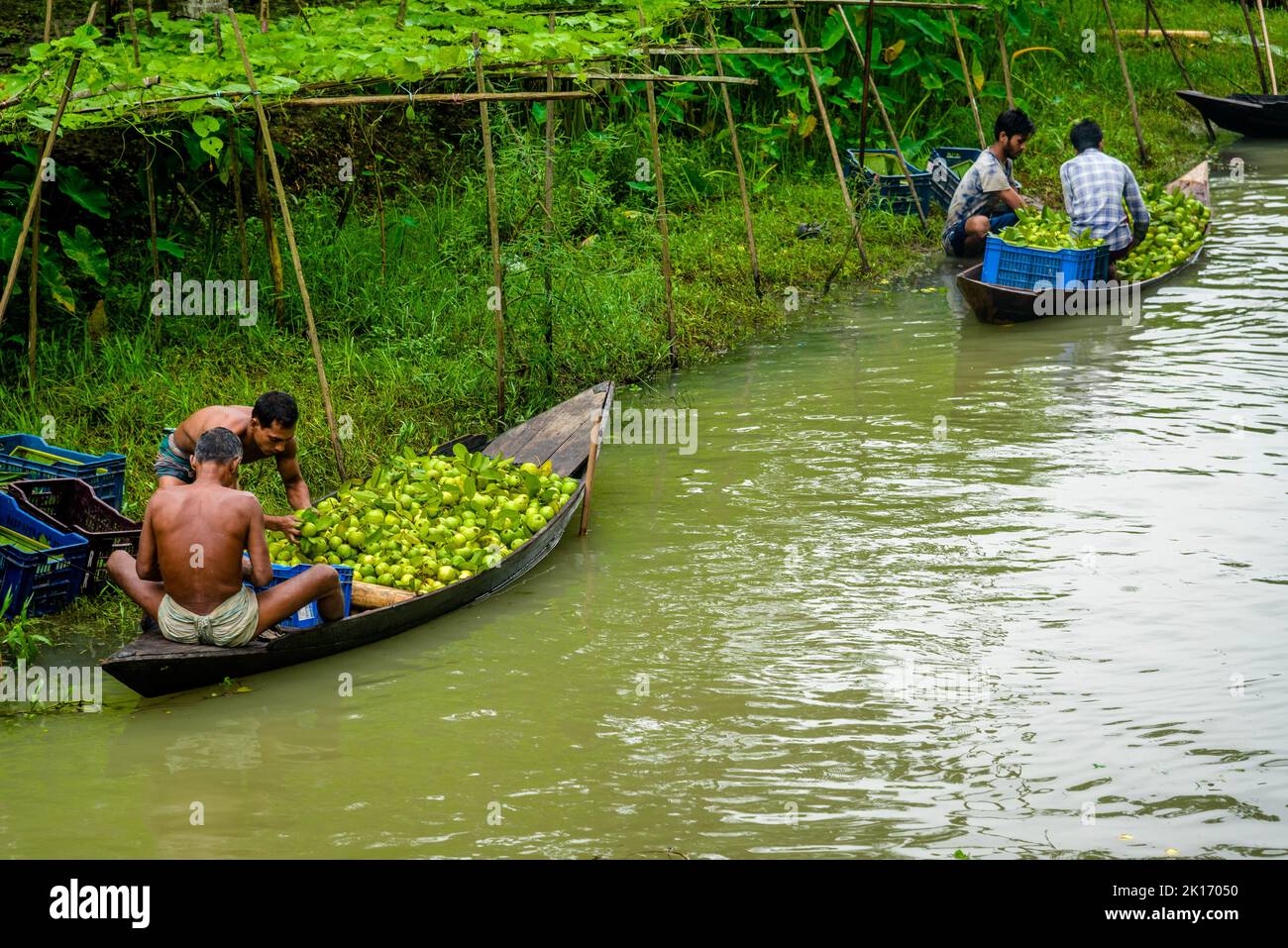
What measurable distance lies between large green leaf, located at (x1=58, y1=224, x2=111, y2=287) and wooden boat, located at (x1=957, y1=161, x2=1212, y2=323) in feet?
21.2

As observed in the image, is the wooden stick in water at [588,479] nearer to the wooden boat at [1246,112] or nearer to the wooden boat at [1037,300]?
the wooden boat at [1037,300]

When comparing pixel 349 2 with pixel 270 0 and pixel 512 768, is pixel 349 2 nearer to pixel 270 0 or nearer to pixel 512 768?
pixel 270 0

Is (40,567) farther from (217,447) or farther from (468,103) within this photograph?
(468,103)

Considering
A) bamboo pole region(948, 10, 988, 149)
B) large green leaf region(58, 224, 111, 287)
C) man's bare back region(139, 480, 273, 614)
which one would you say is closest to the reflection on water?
man's bare back region(139, 480, 273, 614)

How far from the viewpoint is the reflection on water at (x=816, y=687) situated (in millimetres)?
4895

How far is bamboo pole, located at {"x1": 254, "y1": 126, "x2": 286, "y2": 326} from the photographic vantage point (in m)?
9.12

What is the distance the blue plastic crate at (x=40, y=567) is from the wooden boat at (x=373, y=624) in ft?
2.37

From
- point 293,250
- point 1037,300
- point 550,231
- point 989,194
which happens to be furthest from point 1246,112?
point 293,250

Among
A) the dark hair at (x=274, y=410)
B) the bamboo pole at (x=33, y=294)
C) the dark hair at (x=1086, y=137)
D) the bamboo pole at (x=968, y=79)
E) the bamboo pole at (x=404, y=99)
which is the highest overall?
the bamboo pole at (x=968, y=79)

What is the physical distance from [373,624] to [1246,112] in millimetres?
13883

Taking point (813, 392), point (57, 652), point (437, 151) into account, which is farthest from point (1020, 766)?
point (437, 151)

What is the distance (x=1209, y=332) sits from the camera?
10.7 meters

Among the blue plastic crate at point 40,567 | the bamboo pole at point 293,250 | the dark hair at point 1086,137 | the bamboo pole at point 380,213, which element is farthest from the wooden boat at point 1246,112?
the blue plastic crate at point 40,567

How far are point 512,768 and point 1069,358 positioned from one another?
6.73 meters
